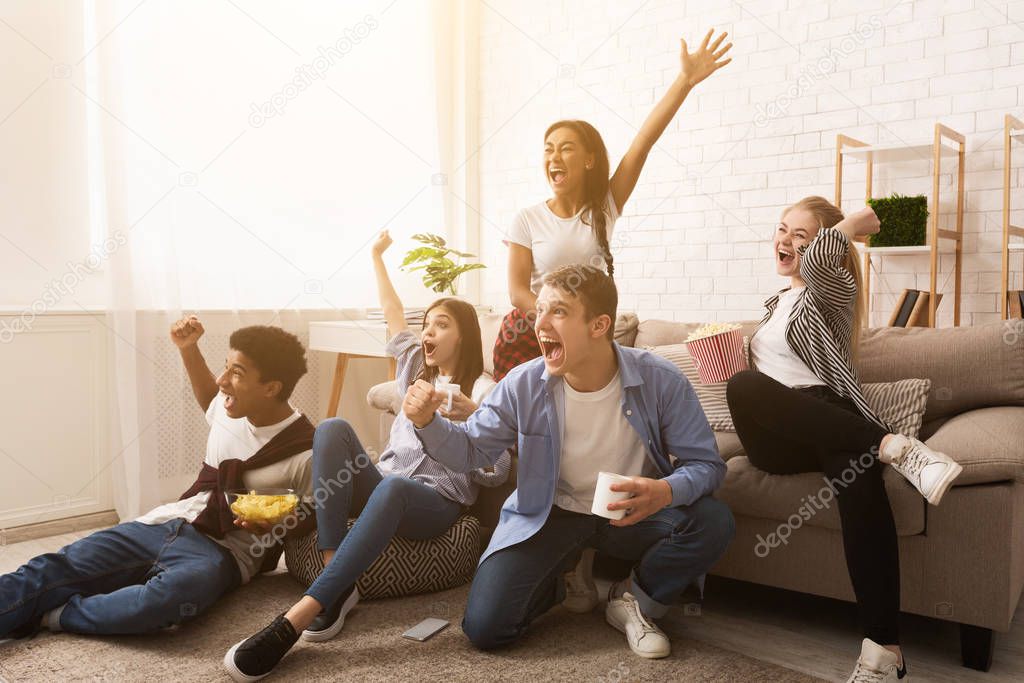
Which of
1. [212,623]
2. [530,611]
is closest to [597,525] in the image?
[530,611]

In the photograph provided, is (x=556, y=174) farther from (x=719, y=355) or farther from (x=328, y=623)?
(x=328, y=623)

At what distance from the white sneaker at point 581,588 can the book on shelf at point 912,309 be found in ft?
5.97

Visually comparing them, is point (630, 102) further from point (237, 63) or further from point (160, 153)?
point (160, 153)

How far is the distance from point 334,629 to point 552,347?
861 millimetres

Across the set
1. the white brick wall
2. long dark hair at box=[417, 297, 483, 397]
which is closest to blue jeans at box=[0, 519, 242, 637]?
long dark hair at box=[417, 297, 483, 397]

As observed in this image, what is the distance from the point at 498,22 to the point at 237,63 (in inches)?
67.5

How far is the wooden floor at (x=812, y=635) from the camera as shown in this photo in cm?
186

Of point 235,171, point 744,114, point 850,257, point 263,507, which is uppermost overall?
point 744,114

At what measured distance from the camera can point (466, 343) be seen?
2352 millimetres

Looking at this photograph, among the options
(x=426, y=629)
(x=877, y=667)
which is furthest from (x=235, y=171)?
(x=877, y=667)

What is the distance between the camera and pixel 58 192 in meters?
3.12

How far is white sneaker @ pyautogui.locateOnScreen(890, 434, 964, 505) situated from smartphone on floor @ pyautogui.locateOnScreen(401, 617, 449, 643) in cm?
114

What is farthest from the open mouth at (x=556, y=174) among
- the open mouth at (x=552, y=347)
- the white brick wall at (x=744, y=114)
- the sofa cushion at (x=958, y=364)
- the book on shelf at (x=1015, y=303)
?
the book on shelf at (x=1015, y=303)

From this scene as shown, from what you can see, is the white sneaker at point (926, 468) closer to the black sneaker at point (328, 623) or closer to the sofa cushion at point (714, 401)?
the sofa cushion at point (714, 401)
